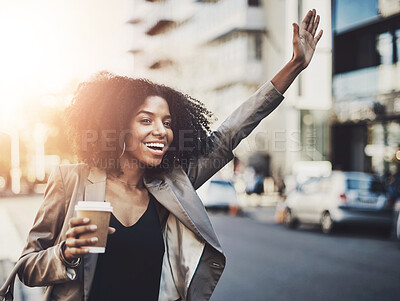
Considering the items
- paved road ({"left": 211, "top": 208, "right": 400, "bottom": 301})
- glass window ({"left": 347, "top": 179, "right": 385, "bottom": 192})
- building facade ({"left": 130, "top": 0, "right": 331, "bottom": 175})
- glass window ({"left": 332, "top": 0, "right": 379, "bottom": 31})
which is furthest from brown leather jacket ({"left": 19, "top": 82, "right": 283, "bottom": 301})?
building facade ({"left": 130, "top": 0, "right": 331, "bottom": 175})

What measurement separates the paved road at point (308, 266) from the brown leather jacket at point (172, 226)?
5.13m

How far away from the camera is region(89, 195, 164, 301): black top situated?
2.46 metres

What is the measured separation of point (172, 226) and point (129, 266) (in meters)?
0.25

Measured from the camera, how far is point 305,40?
9.52ft

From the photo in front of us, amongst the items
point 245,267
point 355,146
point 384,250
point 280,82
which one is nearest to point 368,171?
point 355,146

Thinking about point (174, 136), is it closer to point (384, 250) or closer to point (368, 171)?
point (384, 250)

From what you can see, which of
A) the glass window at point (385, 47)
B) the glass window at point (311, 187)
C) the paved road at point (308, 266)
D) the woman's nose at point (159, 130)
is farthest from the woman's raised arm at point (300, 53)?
the glass window at point (385, 47)

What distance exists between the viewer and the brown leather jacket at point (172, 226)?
2.42 meters

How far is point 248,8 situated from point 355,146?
63.0ft

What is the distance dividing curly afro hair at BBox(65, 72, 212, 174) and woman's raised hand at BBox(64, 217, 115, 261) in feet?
1.97

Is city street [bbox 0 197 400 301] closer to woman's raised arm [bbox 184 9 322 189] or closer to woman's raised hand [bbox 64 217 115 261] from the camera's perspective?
woman's raised arm [bbox 184 9 322 189]

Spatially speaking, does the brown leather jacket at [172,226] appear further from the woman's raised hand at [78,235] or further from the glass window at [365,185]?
the glass window at [365,185]

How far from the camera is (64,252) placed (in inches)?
89.2

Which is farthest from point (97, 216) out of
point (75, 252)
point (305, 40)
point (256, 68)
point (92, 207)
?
point (256, 68)
